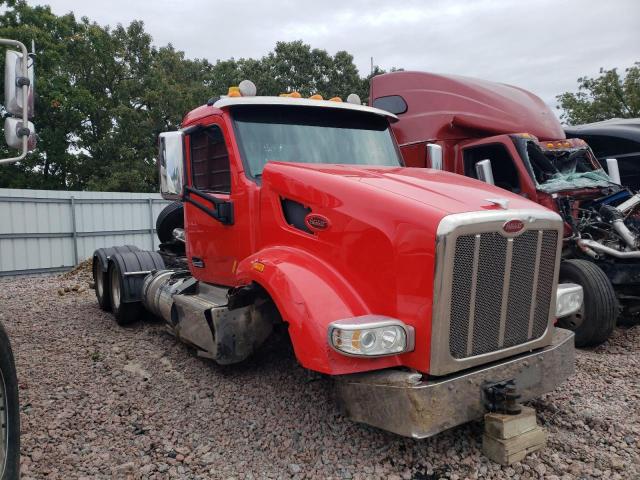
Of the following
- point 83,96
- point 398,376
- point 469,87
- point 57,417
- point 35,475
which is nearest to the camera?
point 398,376

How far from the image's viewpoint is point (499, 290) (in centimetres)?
291

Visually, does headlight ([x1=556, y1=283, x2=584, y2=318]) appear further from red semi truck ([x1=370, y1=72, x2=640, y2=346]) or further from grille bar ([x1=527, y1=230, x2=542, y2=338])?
red semi truck ([x1=370, y1=72, x2=640, y2=346])

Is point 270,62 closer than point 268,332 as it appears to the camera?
No

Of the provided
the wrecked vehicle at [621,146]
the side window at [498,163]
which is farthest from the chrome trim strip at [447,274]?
the wrecked vehicle at [621,146]

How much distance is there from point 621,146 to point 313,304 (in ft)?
23.9

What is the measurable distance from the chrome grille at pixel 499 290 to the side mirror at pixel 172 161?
2.52m

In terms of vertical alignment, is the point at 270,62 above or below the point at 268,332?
above

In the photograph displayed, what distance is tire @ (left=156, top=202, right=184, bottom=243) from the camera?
282 inches

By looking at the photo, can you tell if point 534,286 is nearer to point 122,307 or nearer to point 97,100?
point 122,307

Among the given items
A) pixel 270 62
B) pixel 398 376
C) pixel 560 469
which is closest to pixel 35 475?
pixel 398 376

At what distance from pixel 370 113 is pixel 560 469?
3.04 metres

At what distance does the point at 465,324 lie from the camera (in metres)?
2.81

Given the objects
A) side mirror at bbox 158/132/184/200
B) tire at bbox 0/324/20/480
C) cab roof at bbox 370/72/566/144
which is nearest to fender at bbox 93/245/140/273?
side mirror at bbox 158/132/184/200

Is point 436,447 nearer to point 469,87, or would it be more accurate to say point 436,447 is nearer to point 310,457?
point 310,457
